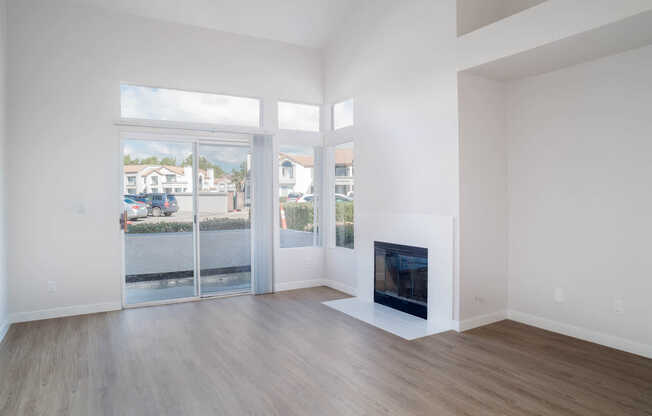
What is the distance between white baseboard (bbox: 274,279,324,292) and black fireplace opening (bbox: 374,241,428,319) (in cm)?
133

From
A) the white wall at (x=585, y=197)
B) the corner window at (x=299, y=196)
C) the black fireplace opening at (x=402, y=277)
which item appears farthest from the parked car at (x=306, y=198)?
the white wall at (x=585, y=197)

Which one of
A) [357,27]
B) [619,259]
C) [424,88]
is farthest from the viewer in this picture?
[357,27]

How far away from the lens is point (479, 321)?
4180 millimetres

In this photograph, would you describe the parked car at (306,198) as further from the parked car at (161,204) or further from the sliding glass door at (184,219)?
the parked car at (161,204)

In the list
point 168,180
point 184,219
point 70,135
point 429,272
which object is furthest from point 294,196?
point 70,135

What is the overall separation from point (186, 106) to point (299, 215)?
219 centimetres

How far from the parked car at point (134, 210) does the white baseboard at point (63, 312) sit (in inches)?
42.3

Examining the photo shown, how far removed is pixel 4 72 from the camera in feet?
13.9

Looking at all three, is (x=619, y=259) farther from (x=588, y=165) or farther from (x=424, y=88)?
(x=424, y=88)

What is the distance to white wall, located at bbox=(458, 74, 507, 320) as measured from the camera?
4.05 m

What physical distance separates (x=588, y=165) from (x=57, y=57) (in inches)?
223

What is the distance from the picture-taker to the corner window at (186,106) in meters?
5.00

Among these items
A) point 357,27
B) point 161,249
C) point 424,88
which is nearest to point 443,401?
point 424,88

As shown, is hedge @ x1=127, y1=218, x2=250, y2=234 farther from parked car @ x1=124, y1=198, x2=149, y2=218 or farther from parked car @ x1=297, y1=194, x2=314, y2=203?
parked car @ x1=297, y1=194, x2=314, y2=203
